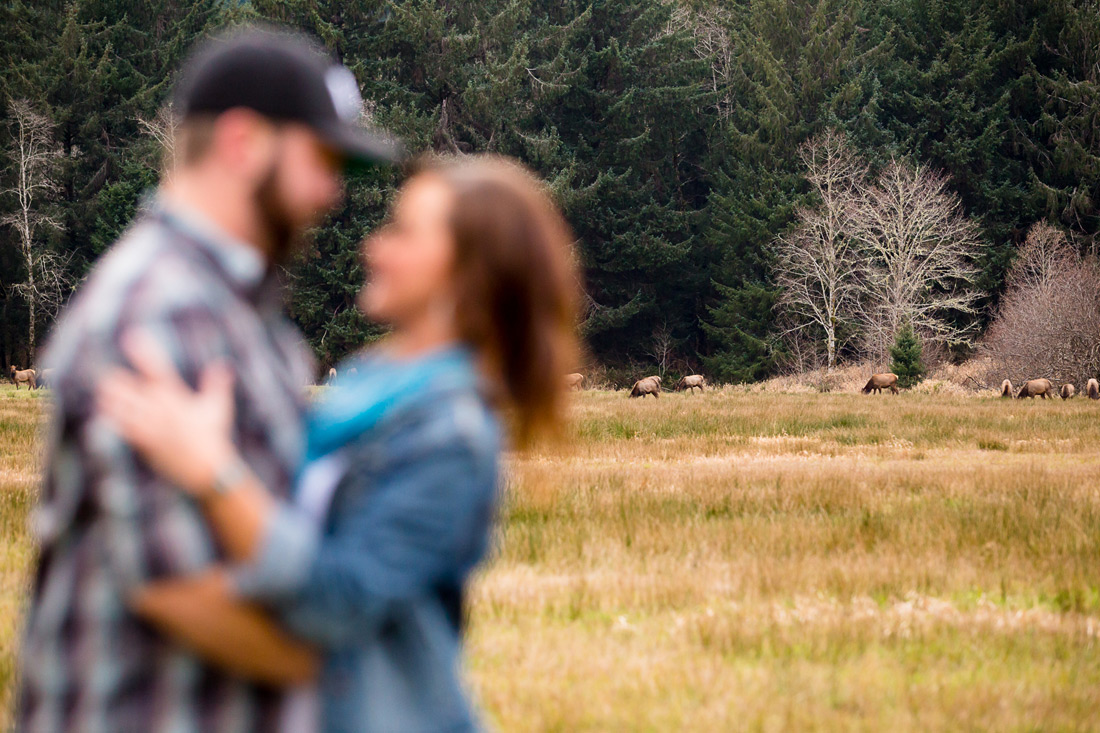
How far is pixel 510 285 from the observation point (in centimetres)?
192

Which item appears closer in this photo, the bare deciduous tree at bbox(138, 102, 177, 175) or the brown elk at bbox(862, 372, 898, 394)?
the brown elk at bbox(862, 372, 898, 394)

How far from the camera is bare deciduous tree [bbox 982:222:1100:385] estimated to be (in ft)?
115

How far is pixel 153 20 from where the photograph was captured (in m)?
54.5

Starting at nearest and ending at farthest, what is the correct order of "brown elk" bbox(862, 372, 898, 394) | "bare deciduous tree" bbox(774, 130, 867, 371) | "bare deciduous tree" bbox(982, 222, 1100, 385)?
"brown elk" bbox(862, 372, 898, 394) → "bare deciduous tree" bbox(982, 222, 1100, 385) → "bare deciduous tree" bbox(774, 130, 867, 371)

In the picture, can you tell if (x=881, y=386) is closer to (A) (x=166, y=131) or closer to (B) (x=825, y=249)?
(B) (x=825, y=249)

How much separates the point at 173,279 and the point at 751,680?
3875 millimetres

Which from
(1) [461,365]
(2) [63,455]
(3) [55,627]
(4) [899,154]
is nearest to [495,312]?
(1) [461,365]

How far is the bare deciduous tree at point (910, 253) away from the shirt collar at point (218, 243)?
138 feet

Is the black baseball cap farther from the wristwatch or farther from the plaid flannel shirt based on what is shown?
the wristwatch

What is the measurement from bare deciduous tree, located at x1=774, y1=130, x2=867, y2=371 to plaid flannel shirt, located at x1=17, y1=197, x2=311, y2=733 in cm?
4354

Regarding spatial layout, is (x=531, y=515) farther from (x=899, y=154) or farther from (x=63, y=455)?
(x=899, y=154)

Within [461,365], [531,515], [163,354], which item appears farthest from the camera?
[531,515]

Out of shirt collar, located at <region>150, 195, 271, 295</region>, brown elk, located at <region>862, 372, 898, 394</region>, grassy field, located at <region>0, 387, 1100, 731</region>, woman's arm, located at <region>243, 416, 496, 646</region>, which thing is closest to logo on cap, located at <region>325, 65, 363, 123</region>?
shirt collar, located at <region>150, 195, 271, 295</region>

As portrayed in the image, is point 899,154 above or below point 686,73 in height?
below
